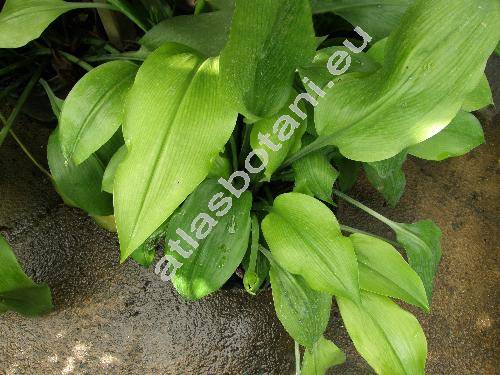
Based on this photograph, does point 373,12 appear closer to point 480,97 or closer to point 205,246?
point 480,97

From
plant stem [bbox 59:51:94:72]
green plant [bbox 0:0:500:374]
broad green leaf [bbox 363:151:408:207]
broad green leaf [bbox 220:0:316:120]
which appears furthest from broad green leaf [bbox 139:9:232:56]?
broad green leaf [bbox 363:151:408:207]

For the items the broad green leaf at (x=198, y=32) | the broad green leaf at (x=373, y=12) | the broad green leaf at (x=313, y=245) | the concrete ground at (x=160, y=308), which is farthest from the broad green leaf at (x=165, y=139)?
the concrete ground at (x=160, y=308)

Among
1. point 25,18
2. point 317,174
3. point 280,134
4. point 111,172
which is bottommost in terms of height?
point 317,174

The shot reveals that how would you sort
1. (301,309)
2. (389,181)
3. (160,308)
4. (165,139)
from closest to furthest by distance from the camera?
1. (165,139)
2. (301,309)
3. (389,181)
4. (160,308)

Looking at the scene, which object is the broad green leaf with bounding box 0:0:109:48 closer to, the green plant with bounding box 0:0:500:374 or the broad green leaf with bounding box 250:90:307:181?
the green plant with bounding box 0:0:500:374

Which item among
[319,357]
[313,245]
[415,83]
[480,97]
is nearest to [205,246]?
[313,245]

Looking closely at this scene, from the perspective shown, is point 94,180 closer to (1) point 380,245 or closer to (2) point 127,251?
(2) point 127,251

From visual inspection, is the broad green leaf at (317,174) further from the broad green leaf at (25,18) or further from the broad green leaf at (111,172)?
the broad green leaf at (25,18)
